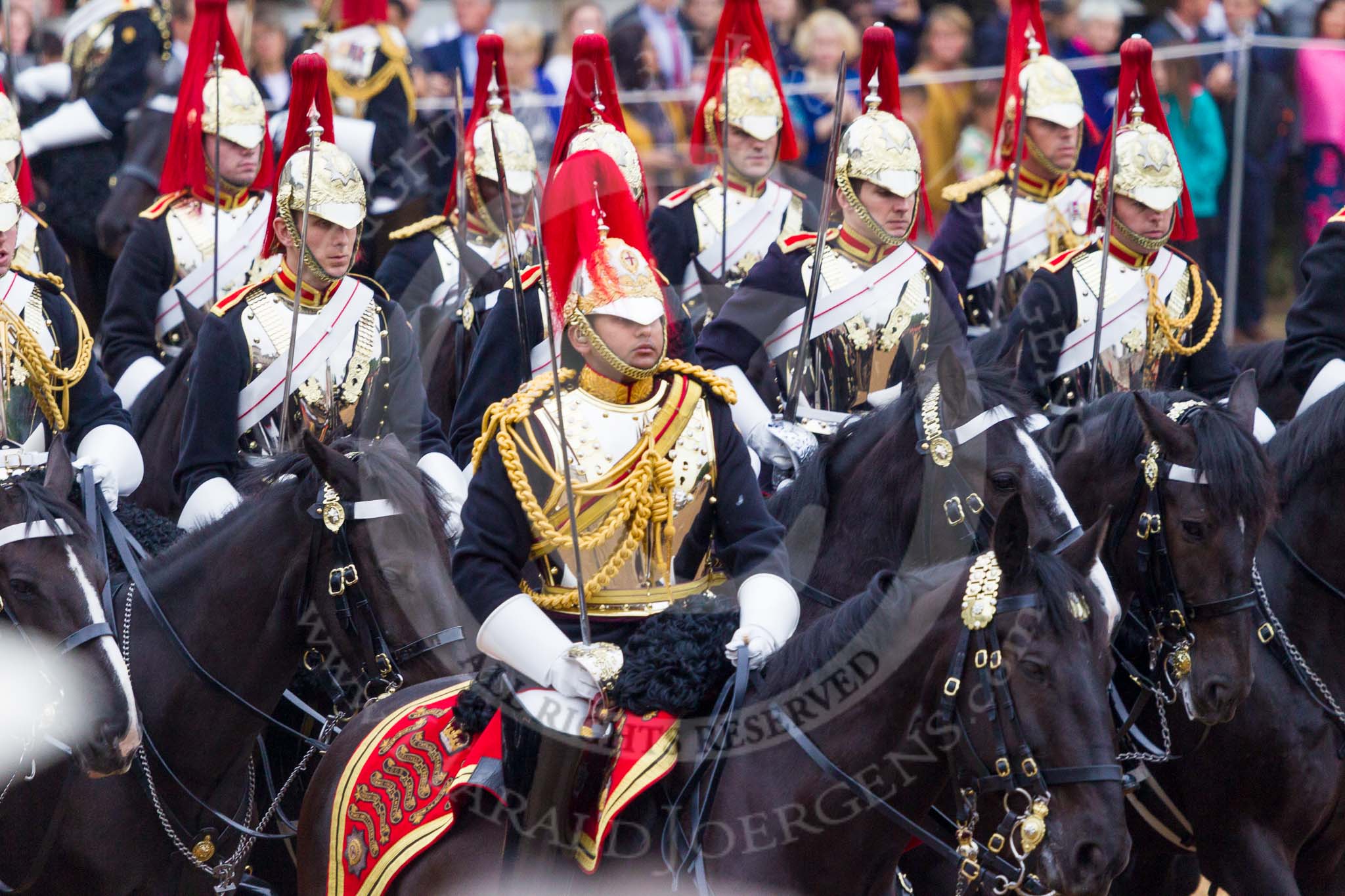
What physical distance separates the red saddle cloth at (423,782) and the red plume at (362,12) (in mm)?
6617

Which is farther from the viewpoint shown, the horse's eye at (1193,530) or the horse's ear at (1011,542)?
the horse's eye at (1193,530)

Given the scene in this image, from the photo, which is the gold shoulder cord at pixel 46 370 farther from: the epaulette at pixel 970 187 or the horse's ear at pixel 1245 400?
the epaulette at pixel 970 187

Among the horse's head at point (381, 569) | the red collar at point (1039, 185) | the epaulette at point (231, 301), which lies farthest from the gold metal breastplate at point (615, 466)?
the red collar at point (1039, 185)

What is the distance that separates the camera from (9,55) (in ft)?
33.2

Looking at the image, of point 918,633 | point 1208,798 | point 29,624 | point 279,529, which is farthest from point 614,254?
point 1208,798

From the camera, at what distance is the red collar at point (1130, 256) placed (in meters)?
6.88

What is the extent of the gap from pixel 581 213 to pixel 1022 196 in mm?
4879

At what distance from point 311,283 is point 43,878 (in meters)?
1.94

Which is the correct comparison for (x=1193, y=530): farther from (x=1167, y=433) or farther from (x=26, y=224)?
(x=26, y=224)

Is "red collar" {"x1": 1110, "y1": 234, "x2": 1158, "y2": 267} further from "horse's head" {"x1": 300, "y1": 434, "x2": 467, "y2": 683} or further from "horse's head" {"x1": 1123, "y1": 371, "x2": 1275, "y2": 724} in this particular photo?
"horse's head" {"x1": 300, "y1": 434, "x2": 467, "y2": 683}

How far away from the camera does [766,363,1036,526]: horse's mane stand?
5.36 meters

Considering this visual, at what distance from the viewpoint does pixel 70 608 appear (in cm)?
497

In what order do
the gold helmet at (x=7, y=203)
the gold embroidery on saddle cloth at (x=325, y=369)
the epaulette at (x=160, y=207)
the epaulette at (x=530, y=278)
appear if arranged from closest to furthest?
the gold helmet at (x=7, y=203) → the gold embroidery on saddle cloth at (x=325, y=369) → the epaulette at (x=530, y=278) → the epaulette at (x=160, y=207)

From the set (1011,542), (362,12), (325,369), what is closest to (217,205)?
(325,369)
